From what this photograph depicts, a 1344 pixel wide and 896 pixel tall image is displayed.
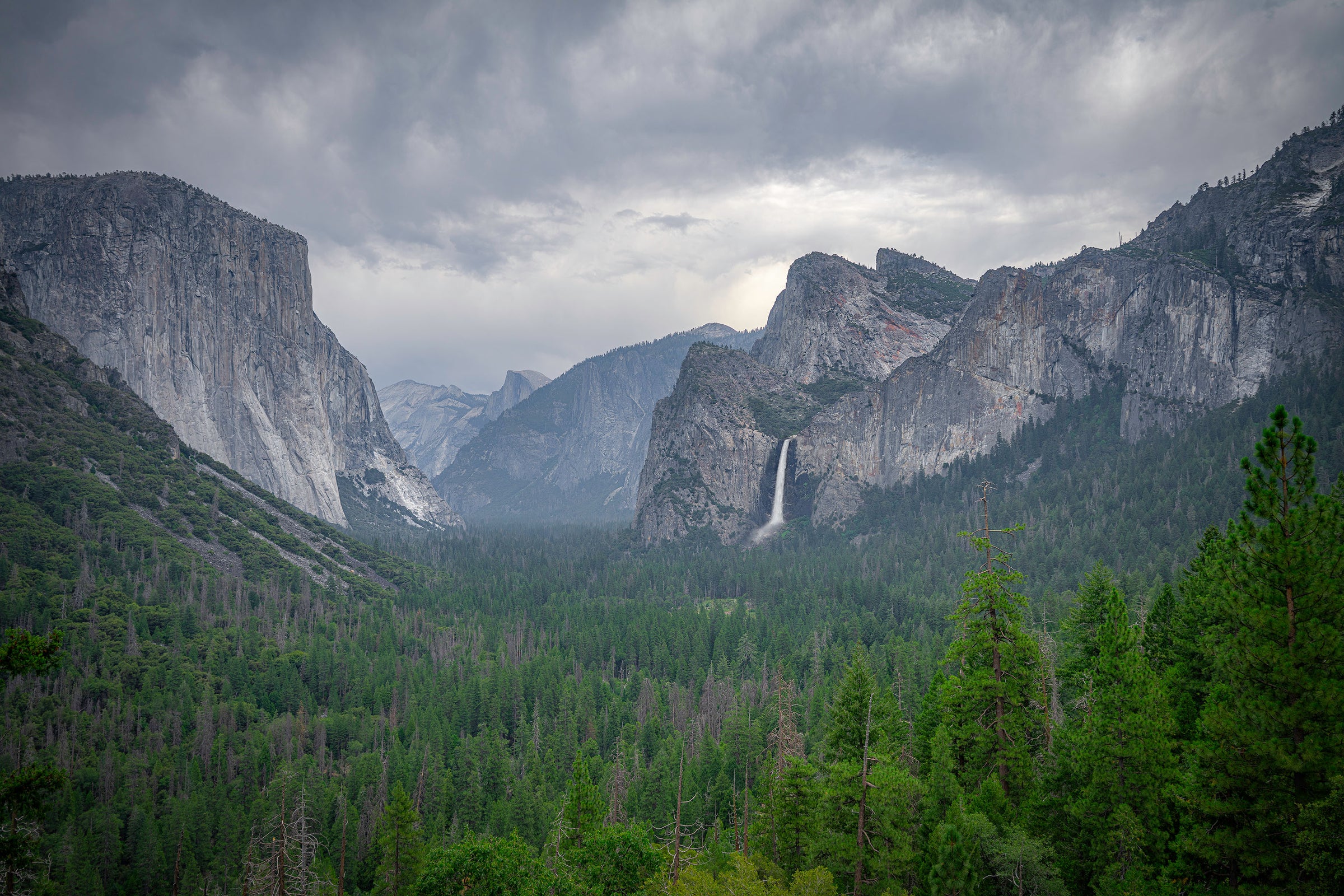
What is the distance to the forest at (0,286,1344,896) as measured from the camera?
18.8 meters

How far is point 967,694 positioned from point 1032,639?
3277 millimetres

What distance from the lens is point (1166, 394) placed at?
171m

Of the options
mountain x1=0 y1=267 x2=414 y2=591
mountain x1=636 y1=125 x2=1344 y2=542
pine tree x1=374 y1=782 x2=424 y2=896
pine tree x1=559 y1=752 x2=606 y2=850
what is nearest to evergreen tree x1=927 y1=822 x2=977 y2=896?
pine tree x1=559 y1=752 x2=606 y2=850

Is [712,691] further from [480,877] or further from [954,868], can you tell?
[954,868]

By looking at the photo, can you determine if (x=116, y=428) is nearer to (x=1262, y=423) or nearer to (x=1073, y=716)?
(x=1073, y=716)

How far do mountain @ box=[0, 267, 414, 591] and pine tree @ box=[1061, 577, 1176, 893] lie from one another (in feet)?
410

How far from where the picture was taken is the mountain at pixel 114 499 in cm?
12300

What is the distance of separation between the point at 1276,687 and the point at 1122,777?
811 cm

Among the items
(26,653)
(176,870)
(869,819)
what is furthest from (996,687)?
(176,870)

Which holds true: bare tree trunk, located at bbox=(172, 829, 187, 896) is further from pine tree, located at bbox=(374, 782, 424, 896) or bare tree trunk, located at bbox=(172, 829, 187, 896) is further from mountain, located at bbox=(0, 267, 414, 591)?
mountain, located at bbox=(0, 267, 414, 591)

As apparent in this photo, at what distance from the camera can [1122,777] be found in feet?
79.8

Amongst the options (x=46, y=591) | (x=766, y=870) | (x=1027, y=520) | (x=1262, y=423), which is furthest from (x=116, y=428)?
(x=1262, y=423)

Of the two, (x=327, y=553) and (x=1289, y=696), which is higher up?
(x=1289, y=696)

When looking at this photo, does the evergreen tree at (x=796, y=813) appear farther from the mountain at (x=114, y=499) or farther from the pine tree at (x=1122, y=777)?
the mountain at (x=114, y=499)
